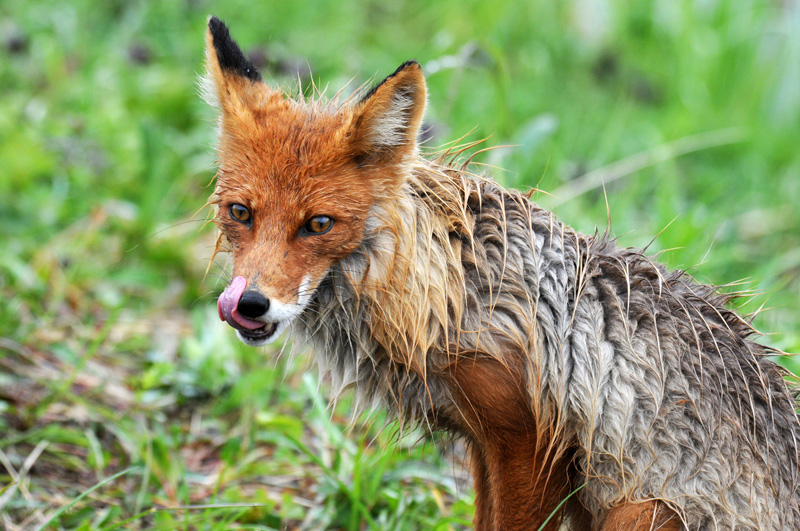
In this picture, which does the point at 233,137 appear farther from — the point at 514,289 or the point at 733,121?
the point at 733,121

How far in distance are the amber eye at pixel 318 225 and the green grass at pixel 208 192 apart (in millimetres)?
944

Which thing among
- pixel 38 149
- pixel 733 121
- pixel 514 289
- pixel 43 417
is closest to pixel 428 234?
pixel 514 289

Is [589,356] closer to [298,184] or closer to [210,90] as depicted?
[298,184]

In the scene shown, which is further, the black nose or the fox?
the fox

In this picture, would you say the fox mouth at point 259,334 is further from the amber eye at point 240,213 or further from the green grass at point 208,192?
the green grass at point 208,192

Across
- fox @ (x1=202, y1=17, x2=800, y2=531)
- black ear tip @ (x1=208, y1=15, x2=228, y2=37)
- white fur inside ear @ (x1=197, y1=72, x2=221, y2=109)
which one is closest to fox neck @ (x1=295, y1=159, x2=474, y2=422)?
fox @ (x1=202, y1=17, x2=800, y2=531)

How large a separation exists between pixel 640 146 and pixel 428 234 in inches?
220

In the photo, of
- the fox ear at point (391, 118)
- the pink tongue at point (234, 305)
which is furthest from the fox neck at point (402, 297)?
the pink tongue at point (234, 305)

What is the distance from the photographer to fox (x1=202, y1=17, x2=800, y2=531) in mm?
2699

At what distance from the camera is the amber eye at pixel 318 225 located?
8.73 ft

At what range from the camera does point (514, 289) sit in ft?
9.41

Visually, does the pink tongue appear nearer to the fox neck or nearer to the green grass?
the fox neck

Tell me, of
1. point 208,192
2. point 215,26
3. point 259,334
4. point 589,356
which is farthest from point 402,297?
point 208,192

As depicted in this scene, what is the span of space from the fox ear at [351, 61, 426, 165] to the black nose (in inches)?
Result: 26.1
